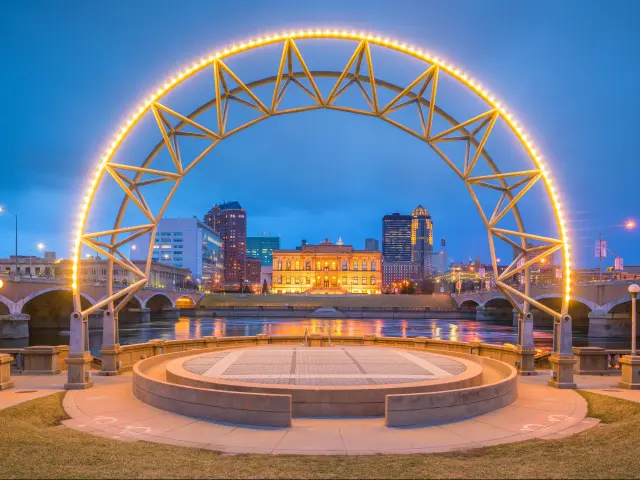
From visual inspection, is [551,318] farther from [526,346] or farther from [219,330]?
[526,346]

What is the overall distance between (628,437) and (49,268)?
6362 inches

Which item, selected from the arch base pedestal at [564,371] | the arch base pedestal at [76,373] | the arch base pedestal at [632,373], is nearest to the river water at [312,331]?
the arch base pedestal at [76,373]

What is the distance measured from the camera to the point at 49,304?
284 feet

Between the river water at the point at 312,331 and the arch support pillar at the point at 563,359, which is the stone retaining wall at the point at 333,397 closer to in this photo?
the arch support pillar at the point at 563,359

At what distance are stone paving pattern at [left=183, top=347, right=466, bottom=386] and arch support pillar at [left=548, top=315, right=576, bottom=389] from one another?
10.4 ft

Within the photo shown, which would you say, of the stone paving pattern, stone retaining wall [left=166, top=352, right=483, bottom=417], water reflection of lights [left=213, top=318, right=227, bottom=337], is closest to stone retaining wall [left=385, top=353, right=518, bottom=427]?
stone retaining wall [left=166, top=352, right=483, bottom=417]

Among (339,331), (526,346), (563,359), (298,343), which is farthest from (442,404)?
(339,331)

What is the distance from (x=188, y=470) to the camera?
9.12 m

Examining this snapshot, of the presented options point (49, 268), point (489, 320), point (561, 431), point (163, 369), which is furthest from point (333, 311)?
point (561, 431)

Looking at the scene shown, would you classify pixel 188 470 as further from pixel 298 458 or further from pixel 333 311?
pixel 333 311

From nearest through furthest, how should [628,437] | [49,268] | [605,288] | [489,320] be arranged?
1. [628,437]
2. [605,288]
3. [489,320]
4. [49,268]

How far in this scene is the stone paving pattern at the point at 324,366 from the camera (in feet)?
53.4

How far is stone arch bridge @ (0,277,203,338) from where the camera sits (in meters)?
65.1

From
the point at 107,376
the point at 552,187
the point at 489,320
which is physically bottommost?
the point at 489,320
